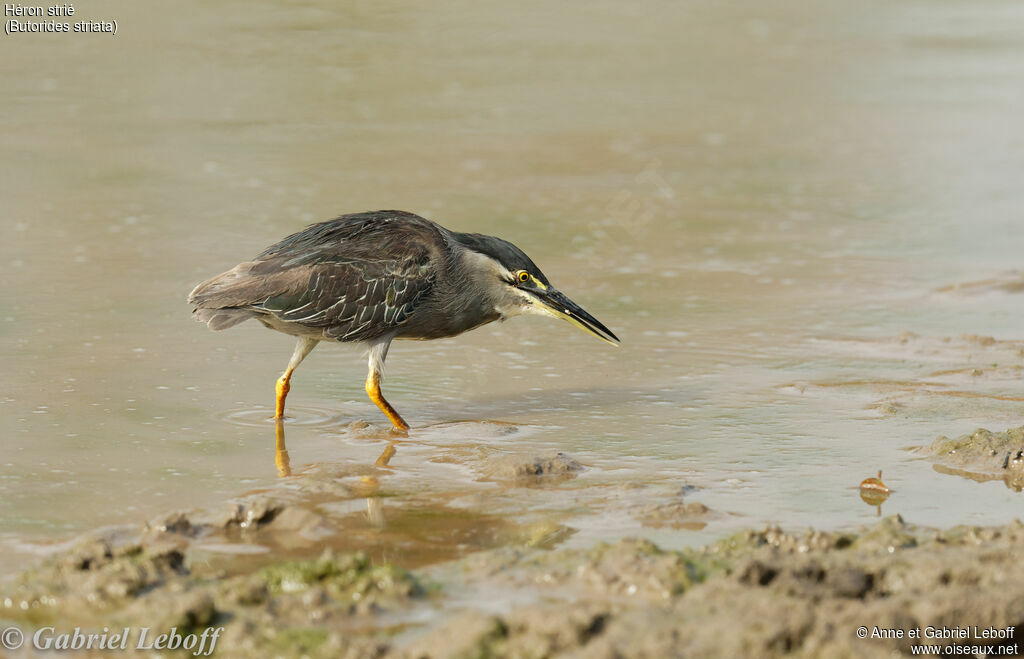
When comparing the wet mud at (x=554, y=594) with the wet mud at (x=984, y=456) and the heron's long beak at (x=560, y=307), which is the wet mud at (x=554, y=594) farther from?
the heron's long beak at (x=560, y=307)

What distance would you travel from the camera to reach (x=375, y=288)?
7078 millimetres

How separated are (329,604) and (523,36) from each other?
16233mm

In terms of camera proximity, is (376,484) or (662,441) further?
(662,441)

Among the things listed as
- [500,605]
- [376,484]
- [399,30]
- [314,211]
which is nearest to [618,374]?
[376,484]

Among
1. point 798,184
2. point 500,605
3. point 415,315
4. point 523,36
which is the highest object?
point 523,36

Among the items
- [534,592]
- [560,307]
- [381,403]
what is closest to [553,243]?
[560,307]

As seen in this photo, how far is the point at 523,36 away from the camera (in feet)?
64.6

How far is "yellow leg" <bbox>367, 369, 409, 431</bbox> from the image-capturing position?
22.8 ft

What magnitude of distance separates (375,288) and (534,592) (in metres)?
2.88

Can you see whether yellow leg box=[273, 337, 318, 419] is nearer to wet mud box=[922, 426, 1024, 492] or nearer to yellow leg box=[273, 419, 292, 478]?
yellow leg box=[273, 419, 292, 478]

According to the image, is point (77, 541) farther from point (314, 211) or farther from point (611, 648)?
point (314, 211)

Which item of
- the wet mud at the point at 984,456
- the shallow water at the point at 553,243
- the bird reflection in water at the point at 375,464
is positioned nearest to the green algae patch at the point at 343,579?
the shallow water at the point at 553,243

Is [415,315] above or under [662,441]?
above

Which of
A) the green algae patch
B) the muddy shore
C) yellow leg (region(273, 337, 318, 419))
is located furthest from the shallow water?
the green algae patch
